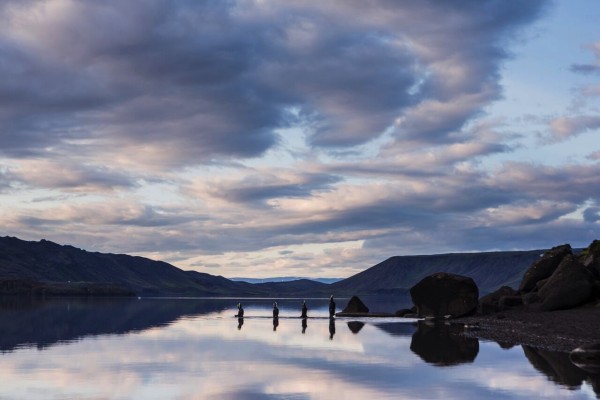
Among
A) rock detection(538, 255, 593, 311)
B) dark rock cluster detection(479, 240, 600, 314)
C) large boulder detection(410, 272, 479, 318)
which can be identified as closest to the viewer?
rock detection(538, 255, 593, 311)

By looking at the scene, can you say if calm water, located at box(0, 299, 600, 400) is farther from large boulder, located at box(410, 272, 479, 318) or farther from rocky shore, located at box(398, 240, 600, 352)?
large boulder, located at box(410, 272, 479, 318)

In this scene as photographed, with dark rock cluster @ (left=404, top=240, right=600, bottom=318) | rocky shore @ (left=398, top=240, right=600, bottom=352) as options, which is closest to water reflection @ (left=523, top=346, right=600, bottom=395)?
rocky shore @ (left=398, top=240, right=600, bottom=352)

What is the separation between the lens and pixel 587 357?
112 feet

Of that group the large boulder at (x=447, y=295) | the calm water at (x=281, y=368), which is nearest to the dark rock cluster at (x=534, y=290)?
the large boulder at (x=447, y=295)

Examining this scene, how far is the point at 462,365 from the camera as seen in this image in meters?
35.7

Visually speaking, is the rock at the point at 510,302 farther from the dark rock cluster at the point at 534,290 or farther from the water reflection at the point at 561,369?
the water reflection at the point at 561,369

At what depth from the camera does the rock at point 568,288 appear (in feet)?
224

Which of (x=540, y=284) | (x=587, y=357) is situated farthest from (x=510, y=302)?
(x=587, y=357)

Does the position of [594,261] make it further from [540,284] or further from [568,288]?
[568,288]

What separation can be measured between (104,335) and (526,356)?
33641 millimetres

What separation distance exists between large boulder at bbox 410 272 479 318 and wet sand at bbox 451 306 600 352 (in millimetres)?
2352

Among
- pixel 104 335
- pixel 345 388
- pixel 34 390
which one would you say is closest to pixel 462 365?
pixel 345 388

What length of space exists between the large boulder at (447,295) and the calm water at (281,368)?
69.9ft

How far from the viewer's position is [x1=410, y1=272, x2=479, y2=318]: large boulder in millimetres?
78438
